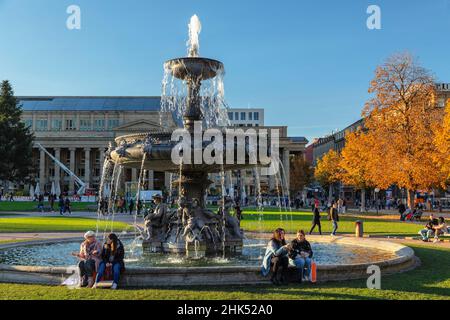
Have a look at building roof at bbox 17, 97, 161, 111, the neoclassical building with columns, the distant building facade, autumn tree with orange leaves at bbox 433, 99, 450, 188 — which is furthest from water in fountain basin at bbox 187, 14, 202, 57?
the distant building facade

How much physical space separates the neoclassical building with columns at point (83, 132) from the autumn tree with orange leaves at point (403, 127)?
2595 inches

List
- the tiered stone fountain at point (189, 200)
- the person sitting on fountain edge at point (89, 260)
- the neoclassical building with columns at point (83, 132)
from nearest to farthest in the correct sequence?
the person sitting on fountain edge at point (89, 260) < the tiered stone fountain at point (189, 200) < the neoclassical building with columns at point (83, 132)

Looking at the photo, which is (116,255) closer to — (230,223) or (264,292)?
(264,292)

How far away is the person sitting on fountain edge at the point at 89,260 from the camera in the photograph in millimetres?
9664

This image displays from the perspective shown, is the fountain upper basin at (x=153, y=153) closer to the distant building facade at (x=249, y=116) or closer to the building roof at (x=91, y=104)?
the building roof at (x=91, y=104)

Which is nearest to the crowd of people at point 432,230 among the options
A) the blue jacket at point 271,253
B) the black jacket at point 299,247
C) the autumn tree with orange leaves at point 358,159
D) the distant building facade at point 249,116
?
the black jacket at point 299,247

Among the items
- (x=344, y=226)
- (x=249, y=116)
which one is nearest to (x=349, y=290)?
(x=344, y=226)

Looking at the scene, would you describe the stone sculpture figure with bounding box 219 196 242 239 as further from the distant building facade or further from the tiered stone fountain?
the distant building facade

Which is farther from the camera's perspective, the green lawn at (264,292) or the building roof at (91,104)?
the building roof at (91,104)

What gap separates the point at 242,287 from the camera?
9.62 m

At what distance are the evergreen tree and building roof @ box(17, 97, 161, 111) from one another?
3969cm
